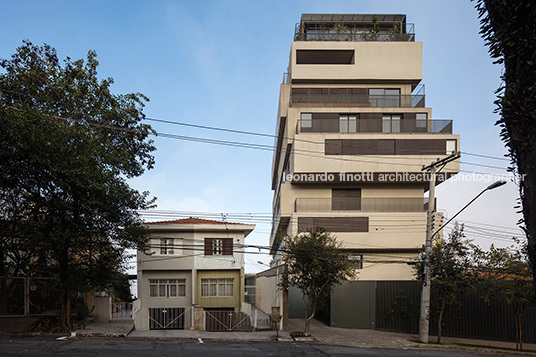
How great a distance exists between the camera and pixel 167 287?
3412 cm

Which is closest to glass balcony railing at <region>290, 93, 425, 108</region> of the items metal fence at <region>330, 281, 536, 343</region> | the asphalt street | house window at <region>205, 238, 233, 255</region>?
house window at <region>205, 238, 233, 255</region>

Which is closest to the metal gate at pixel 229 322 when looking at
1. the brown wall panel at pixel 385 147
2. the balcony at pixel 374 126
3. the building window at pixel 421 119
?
the brown wall panel at pixel 385 147

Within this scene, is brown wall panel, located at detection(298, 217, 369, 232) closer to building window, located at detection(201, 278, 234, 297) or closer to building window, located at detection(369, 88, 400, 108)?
building window, located at detection(201, 278, 234, 297)

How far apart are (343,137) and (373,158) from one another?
288 cm

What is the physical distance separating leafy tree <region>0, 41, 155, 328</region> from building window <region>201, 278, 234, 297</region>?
10595 millimetres

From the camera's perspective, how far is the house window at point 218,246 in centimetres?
3431

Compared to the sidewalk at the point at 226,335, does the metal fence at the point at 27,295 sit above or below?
above

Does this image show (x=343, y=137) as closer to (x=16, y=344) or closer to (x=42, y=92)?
(x=42, y=92)

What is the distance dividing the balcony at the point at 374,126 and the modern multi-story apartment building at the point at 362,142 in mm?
81

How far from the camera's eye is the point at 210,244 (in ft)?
113

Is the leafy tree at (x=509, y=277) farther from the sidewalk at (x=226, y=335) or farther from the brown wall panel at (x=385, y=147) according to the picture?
the brown wall panel at (x=385, y=147)

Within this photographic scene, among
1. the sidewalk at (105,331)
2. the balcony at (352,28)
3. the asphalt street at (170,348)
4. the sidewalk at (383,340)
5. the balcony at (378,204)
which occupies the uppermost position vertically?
the balcony at (352,28)

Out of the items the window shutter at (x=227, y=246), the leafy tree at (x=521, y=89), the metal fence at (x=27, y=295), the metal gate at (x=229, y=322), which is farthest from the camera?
the window shutter at (x=227, y=246)

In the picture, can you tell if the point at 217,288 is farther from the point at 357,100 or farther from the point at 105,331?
the point at 357,100
